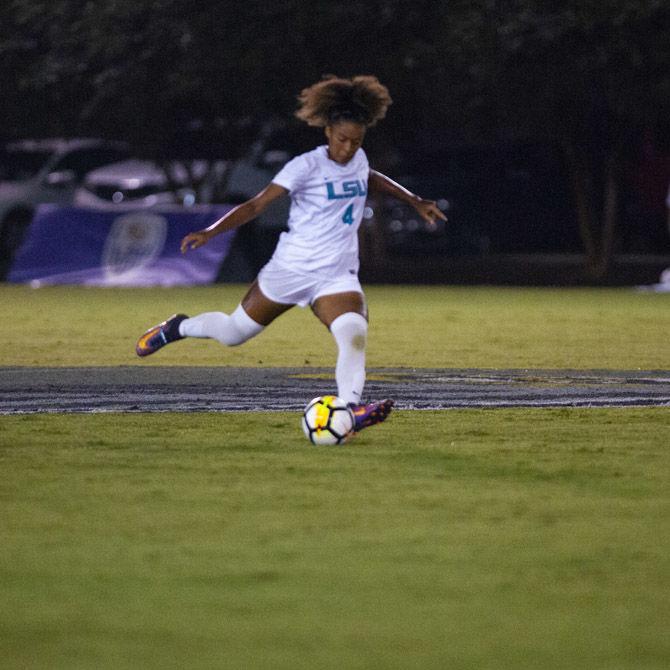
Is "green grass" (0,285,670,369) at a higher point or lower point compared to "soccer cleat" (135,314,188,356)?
lower

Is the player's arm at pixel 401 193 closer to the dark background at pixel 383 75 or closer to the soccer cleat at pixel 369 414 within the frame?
the soccer cleat at pixel 369 414

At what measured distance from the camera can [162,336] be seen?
12.6 metres

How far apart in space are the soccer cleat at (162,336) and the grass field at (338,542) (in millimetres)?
835

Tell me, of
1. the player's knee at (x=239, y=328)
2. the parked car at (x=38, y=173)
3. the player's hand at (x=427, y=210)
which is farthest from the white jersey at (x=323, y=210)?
the parked car at (x=38, y=173)

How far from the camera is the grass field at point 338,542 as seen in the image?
225 inches

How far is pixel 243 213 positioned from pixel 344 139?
710 millimetres

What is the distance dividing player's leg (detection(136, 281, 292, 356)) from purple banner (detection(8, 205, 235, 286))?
19688mm

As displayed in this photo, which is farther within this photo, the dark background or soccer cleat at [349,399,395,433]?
the dark background

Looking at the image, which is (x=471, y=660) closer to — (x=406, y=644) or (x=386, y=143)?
(x=406, y=644)

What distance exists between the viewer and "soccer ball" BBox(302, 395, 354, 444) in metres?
10.3

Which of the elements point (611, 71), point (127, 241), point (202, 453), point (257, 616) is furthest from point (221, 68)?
point (257, 616)

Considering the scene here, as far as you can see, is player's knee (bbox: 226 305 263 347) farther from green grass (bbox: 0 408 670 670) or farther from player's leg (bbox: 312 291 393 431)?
player's leg (bbox: 312 291 393 431)

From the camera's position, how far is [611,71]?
32781mm

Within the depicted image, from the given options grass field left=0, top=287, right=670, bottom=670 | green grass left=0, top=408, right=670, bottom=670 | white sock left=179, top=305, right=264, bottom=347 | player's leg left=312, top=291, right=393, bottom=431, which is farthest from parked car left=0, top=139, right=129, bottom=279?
green grass left=0, top=408, right=670, bottom=670
